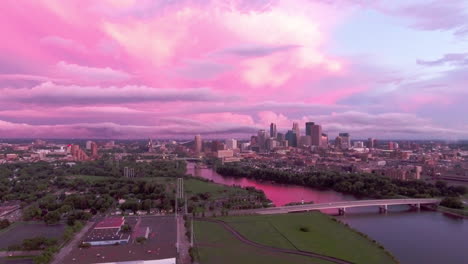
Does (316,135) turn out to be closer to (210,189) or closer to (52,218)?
(210,189)

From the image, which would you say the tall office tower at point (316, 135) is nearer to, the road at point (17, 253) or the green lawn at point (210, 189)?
the green lawn at point (210, 189)

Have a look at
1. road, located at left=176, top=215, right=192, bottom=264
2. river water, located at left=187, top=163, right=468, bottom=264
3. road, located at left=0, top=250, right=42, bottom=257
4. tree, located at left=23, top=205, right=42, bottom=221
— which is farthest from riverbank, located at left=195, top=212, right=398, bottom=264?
tree, located at left=23, top=205, right=42, bottom=221

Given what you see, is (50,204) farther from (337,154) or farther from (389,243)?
(337,154)

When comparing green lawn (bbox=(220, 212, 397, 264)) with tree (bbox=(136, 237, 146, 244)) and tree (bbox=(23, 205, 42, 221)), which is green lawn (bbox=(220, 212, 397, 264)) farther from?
tree (bbox=(23, 205, 42, 221))

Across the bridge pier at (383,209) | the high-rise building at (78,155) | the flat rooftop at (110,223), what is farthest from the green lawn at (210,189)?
the high-rise building at (78,155)

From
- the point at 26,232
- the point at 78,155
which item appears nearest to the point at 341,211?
the point at 26,232

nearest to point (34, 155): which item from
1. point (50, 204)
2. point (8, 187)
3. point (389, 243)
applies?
point (8, 187)
